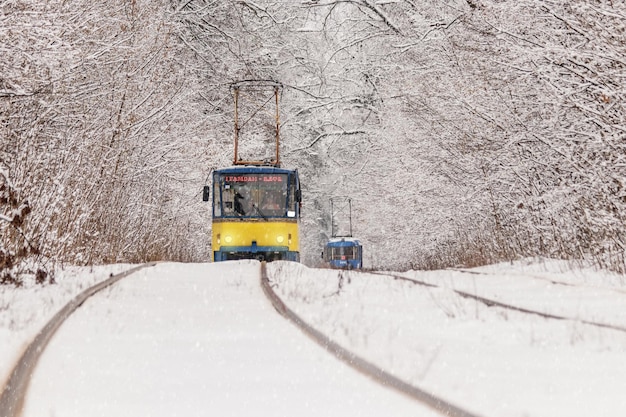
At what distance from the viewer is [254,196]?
21.9 meters

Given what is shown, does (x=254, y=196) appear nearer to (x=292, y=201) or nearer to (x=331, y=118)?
(x=292, y=201)

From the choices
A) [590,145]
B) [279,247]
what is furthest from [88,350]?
[279,247]

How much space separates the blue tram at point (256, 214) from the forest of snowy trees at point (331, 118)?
71.6 inches

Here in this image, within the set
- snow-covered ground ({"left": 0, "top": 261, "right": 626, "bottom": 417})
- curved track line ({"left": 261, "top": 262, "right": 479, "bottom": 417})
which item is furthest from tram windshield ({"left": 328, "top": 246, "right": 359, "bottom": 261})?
curved track line ({"left": 261, "top": 262, "right": 479, "bottom": 417})

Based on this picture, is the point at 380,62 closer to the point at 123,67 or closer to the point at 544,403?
the point at 123,67

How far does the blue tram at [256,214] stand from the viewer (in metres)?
21.4

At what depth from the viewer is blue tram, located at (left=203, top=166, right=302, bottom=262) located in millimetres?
21359

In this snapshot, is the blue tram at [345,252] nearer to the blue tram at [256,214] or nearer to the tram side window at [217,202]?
the blue tram at [256,214]

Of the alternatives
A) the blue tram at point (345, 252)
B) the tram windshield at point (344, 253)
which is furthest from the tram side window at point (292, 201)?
the tram windshield at point (344, 253)

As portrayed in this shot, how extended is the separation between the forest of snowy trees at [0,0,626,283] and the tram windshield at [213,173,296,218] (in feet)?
5.99

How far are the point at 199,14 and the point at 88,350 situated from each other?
2506 cm

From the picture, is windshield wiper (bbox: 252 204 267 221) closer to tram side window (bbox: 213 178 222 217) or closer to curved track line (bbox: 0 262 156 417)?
tram side window (bbox: 213 178 222 217)

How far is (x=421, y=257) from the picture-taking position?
31672 mm

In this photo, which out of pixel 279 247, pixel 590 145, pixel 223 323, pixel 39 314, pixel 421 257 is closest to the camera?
pixel 223 323
